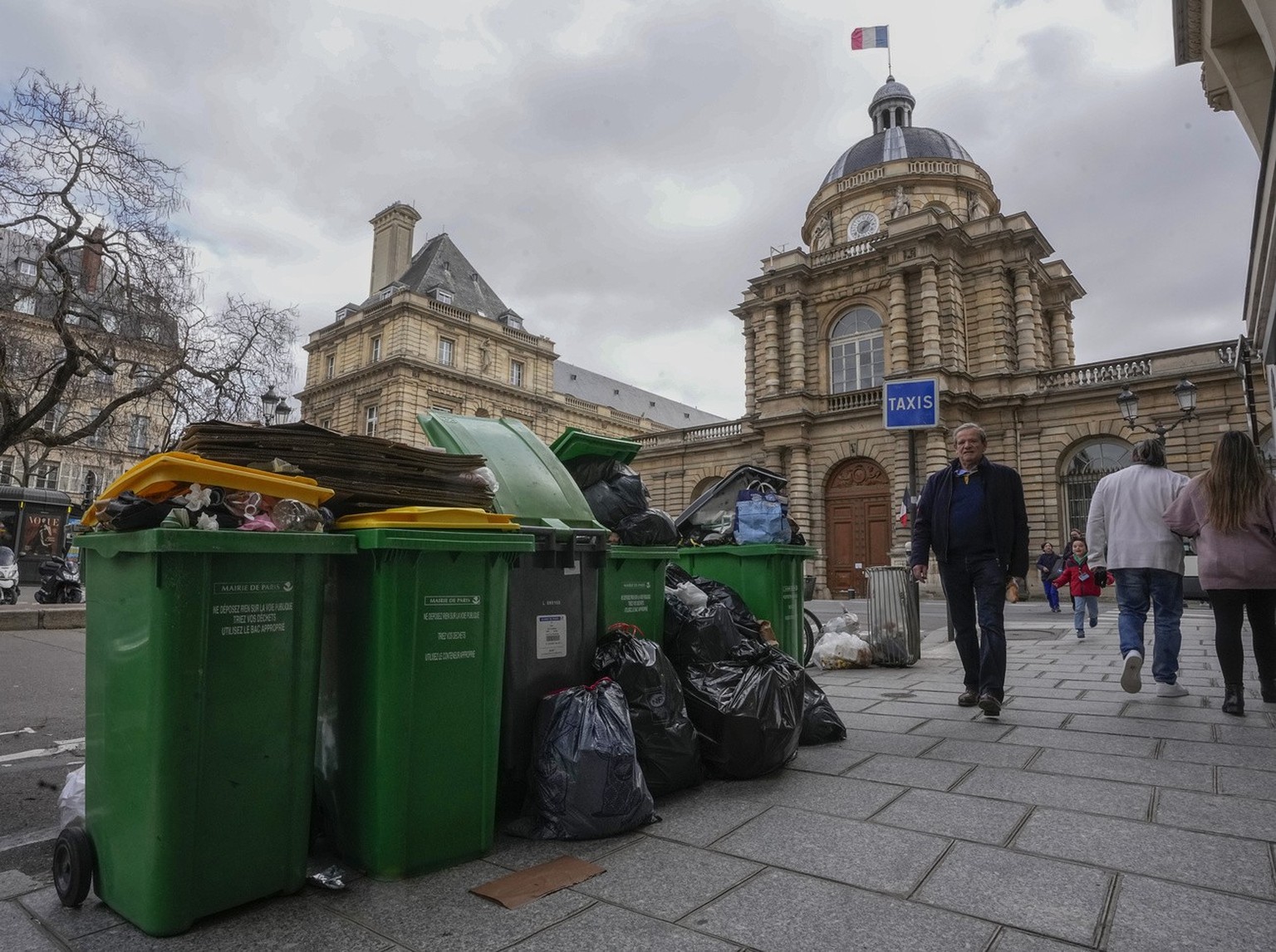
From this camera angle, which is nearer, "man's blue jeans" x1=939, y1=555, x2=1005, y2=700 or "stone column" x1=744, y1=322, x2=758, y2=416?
"man's blue jeans" x1=939, y1=555, x2=1005, y2=700

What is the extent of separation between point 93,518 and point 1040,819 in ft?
11.7

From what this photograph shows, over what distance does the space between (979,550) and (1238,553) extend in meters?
1.64

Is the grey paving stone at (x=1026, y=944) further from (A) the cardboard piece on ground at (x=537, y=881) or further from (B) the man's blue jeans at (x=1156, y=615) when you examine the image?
(B) the man's blue jeans at (x=1156, y=615)

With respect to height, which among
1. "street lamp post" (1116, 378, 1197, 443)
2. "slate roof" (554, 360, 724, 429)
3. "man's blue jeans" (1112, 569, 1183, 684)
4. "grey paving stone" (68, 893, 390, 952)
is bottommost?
"grey paving stone" (68, 893, 390, 952)

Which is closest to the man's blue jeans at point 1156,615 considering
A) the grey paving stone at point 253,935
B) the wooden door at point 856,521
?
the grey paving stone at point 253,935

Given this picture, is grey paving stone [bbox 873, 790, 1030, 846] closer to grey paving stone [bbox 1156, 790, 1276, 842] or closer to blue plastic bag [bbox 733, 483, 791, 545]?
grey paving stone [bbox 1156, 790, 1276, 842]

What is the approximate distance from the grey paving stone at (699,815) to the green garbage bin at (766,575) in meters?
2.50

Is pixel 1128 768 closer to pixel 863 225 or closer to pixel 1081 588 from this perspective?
pixel 1081 588

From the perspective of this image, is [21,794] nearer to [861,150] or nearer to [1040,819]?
[1040,819]

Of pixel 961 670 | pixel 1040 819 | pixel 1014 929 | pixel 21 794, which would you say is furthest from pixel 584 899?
pixel 961 670

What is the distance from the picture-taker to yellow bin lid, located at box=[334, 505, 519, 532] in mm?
2586

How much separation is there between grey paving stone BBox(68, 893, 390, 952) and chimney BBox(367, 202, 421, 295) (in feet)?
155

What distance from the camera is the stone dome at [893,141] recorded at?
33219 mm

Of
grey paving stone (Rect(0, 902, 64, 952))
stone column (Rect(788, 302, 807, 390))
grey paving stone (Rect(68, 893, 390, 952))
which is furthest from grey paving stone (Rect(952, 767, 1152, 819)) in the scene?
stone column (Rect(788, 302, 807, 390))
